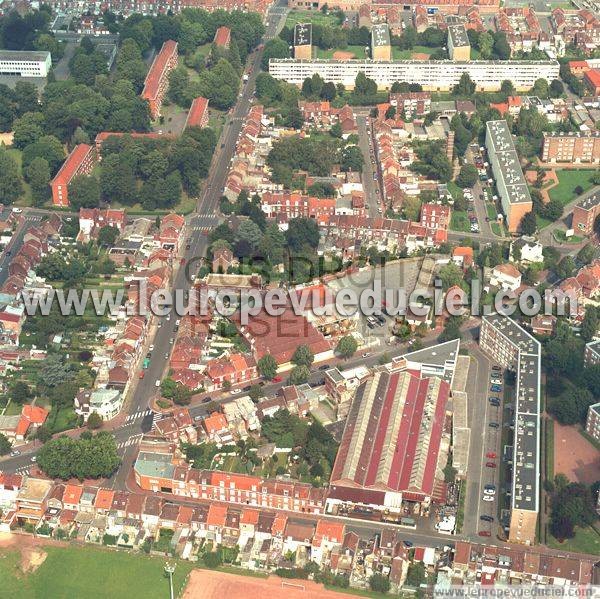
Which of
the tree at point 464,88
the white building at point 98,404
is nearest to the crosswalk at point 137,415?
the white building at point 98,404

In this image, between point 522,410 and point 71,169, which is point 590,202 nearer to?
point 522,410

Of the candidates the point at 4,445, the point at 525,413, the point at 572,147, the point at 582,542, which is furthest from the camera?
the point at 572,147

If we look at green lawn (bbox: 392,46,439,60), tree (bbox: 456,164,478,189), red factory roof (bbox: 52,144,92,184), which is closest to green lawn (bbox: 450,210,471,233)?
tree (bbox: 456,164,478,189)

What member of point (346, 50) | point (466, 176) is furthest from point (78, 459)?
point (346, 50)

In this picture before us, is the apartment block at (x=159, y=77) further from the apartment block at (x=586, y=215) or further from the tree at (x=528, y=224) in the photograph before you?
the apartment block at (x=586, y=215)

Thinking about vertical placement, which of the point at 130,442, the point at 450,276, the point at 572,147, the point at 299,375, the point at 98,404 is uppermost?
the point at 572,147

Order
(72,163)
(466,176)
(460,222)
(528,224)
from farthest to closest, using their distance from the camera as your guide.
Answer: (72,163), (466,176), (460,222), (528,224)

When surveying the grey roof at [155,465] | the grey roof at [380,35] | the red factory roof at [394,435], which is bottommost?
the grey roof at [155,465]
